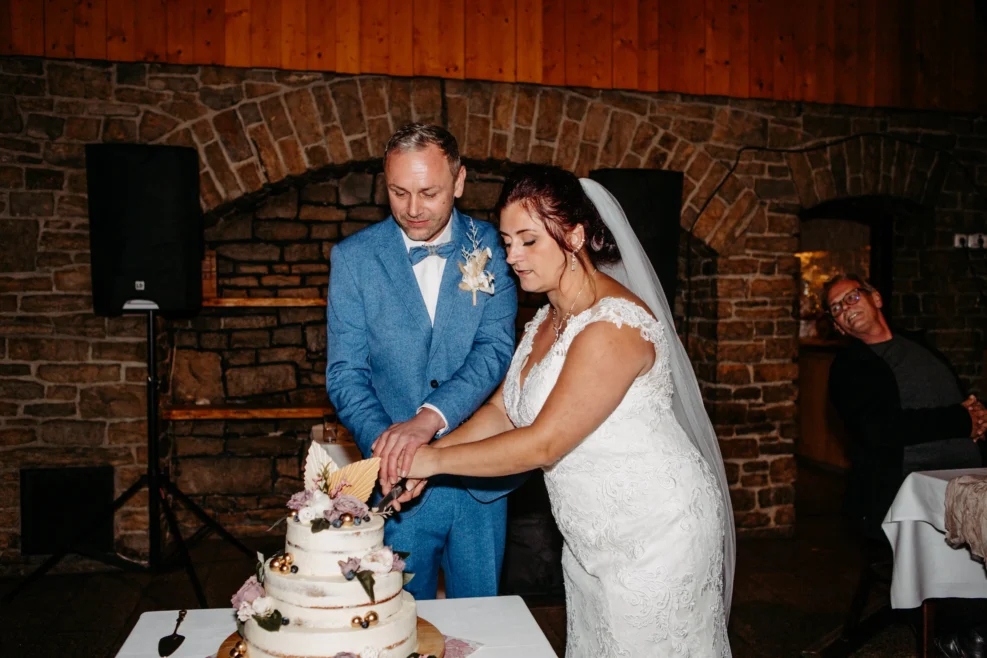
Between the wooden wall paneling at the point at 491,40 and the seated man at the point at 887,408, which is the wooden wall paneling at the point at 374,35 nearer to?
the wooden wall paneling at the point at 491,40

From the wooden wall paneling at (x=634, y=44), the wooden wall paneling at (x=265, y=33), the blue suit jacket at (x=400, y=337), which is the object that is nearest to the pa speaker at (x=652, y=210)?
the wooden wall paneling at (x=634, y=44)

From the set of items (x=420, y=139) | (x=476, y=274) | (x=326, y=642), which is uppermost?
(x=420, y=139)

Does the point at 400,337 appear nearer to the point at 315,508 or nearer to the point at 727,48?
the point at 315,508

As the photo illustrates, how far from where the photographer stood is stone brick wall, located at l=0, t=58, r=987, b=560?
4449 mm

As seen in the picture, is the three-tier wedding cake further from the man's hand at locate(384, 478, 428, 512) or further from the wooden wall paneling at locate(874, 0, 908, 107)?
the wooden wall paneling at locate(874, 0, 908, 107)

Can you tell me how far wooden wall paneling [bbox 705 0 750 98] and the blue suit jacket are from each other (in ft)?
11.9

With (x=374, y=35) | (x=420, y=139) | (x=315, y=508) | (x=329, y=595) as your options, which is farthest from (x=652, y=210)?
(x=329, y=595)

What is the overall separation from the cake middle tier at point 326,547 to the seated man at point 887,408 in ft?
9.19

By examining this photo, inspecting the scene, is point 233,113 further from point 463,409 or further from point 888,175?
point 888,175

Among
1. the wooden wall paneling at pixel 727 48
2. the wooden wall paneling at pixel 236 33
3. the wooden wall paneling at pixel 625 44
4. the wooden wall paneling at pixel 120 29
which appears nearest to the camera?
the wooden wall paneling at pixel 120 29

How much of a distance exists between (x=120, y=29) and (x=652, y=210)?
10.5ft

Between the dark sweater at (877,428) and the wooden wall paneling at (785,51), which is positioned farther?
the wooden wall paneling at (785,51)

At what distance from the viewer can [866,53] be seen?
546 cm

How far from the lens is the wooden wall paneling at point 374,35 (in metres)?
4.68
